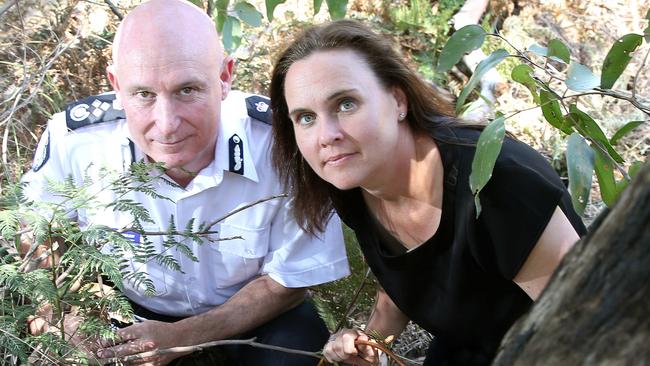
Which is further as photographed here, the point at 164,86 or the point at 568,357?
the point at 164,86

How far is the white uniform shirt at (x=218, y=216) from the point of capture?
256cm

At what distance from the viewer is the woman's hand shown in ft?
6.84

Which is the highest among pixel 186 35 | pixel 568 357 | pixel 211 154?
pixel 568 357

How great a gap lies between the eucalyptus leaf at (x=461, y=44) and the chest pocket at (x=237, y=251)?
1188 millimetres

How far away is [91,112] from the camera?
268 cm

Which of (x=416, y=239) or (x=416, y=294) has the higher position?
(x=416, y=239)

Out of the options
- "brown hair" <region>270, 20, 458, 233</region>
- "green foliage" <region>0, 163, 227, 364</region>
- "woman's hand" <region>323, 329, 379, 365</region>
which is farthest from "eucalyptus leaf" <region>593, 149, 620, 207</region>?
"green foliage" <region>0, 163, 227, 364</region>

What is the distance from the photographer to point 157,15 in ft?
8.21

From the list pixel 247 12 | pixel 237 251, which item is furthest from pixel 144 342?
pixel 247 12

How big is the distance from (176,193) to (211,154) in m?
0.15

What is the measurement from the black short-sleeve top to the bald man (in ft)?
1.08

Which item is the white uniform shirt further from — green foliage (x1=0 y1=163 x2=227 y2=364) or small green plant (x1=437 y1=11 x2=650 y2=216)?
small green plant (x1=437 y1=11 x2=650 y2=216)

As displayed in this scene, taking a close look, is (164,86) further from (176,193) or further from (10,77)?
(10,77)

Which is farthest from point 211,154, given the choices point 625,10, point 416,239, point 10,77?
point 625,10
